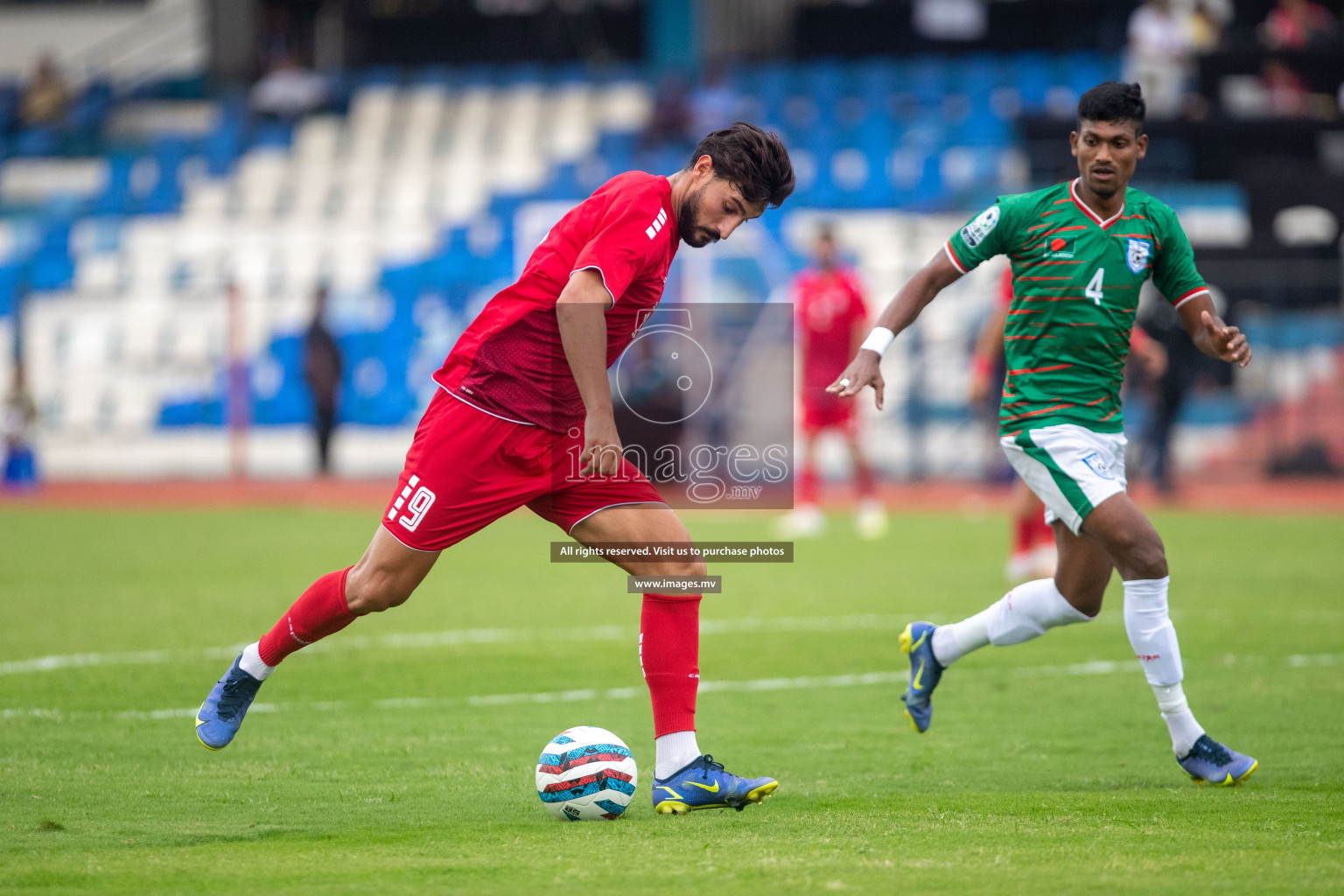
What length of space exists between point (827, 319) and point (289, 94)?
1849 centimetres

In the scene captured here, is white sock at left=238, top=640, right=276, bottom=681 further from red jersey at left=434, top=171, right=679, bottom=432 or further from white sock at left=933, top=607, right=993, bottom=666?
white sock at left=933, top=607, right=993, bottom=666

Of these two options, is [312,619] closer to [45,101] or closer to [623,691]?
[623,691]

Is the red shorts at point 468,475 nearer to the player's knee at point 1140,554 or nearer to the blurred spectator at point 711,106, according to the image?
the player's knee at point 1140,554

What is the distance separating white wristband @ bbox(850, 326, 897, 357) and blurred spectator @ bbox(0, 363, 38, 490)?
56.5ft

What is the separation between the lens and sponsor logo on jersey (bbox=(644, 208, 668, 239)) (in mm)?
4797

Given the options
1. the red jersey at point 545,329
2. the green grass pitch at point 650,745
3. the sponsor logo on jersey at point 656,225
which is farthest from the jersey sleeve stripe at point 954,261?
the green grass pitch at point 650,745

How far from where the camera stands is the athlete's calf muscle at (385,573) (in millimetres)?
5109

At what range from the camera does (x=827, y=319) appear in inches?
611

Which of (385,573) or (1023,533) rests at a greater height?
(385,573)

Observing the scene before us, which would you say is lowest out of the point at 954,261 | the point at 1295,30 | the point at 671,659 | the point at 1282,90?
the point at 671,659

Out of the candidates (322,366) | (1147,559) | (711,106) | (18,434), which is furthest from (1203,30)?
(1147,559)

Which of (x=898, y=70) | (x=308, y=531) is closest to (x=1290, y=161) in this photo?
(x=898, y=70)

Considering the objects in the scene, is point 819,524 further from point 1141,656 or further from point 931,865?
point 931,865

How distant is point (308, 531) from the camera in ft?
51.7
